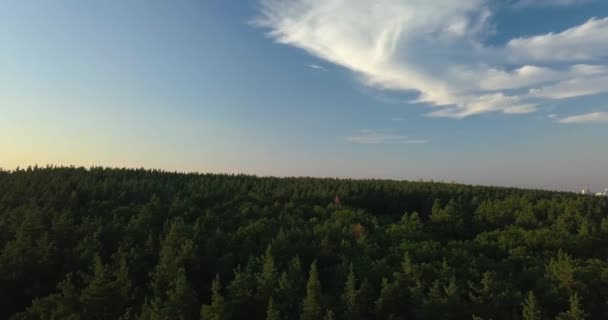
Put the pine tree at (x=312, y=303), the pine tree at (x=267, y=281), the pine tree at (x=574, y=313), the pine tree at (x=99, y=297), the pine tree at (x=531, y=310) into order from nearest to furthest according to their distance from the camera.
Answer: the pine tree at (x=531, y=310), the pine tree at (x=574, y=313), the pine tree at (x=312, y=303), the pine tree at (x=99, y=297), the pine tree at (x=267, y=281)

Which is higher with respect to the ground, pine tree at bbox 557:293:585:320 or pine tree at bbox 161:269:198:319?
pine tree at bbox 557:293:585:320

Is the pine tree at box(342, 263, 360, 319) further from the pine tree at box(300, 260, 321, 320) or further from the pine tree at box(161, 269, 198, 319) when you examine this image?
the pine tree at box(161, 269, 198, 319)

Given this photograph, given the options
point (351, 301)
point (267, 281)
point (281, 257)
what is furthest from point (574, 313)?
point (281, 257)

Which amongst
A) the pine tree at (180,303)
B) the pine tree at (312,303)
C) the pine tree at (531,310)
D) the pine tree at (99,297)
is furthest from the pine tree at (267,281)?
the pine tree at (531,310)

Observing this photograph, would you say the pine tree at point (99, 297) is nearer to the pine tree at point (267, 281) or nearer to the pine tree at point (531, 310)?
the pine tree at point (267, 281)

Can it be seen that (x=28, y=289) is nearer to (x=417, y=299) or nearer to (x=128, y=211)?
(x=128, y=211)

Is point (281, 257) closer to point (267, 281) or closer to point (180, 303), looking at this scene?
point (267, 281)

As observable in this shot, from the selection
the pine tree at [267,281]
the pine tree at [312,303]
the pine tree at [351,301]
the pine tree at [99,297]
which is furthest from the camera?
the pine tree at [267,281]

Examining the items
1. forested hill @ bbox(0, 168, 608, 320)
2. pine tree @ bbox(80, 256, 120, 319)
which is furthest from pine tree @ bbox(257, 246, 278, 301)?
pine tree @ bbox(80, 256, 120, 319)
